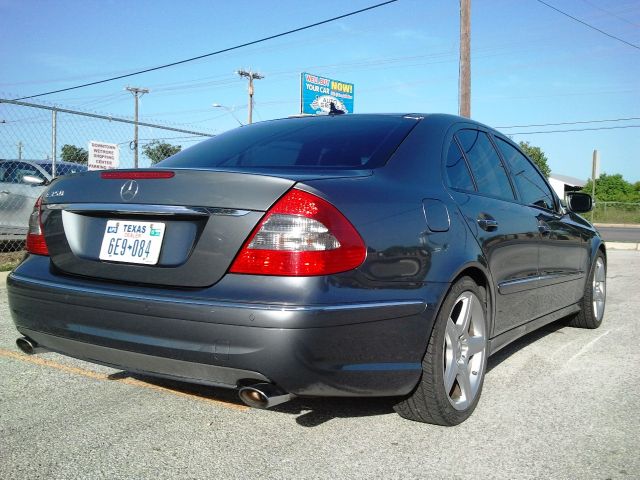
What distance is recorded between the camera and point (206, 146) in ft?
12.0

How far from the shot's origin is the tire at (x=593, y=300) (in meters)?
5.20

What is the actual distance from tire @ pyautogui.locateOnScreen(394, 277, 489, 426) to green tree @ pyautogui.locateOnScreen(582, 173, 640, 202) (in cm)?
6839

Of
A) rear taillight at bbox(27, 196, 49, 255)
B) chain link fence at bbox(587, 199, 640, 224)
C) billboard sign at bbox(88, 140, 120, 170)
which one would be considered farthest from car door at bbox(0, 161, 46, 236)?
chain link fence at bbox(587, 199, 640, 224)

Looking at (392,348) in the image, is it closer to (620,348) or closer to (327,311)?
(327,311)

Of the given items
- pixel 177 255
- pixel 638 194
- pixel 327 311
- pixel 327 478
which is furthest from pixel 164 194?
pixel 638 194

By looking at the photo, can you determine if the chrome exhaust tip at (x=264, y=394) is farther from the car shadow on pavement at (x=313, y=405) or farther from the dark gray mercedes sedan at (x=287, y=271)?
the car shadow on pavement at (x=313, y=405)

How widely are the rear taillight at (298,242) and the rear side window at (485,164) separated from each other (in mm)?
1431

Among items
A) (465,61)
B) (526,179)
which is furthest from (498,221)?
(465,61)

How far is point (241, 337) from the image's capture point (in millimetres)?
2287

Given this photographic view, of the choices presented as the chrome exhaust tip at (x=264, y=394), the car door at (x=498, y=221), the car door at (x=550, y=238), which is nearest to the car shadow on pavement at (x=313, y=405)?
the chrome exhaust tip at (x=264, y=394)

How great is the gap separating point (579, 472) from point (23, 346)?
248 cm

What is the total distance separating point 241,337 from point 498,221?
1.81 m

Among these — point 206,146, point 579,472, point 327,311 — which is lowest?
point 579,472

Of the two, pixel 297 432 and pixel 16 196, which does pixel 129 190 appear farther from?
pixel 16 196
